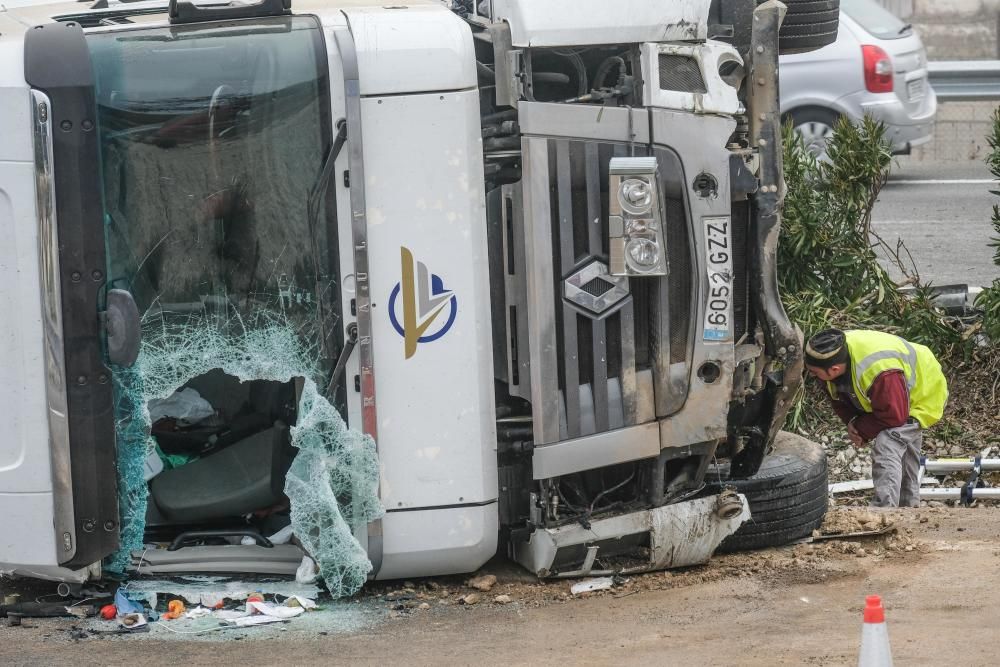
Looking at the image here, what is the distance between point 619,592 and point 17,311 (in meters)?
2.10

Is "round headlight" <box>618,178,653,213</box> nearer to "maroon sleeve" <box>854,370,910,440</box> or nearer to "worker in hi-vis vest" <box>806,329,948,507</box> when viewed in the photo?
"worker in hi-vis vest" <box>806,329,948,507</box>

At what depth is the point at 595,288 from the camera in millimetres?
4633

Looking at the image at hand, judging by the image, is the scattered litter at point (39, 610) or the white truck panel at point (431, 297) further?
the scattered litter at point (39, 610)

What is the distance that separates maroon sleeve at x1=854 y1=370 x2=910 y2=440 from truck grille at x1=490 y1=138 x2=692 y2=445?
2.29 meters

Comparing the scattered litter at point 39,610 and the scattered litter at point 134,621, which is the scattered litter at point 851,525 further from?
the scattered litter at point 39,610

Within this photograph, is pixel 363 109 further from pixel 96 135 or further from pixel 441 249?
pixel 96 135

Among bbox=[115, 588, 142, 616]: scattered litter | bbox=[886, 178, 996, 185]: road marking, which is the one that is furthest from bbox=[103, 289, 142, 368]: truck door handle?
bbox=[886, 178, 996, 185]: road marking

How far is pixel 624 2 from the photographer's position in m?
4.57

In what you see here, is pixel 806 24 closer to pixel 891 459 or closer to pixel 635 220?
pixel 635 220

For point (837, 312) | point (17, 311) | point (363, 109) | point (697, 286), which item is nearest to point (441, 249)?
point (363, 109)

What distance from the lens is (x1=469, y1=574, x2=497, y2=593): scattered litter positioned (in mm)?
4871

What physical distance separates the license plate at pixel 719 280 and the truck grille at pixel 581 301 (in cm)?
7

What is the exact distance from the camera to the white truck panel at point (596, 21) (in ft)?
14.8

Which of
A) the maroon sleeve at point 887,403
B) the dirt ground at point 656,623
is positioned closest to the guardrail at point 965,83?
the maroon sleeve at point 887,403
